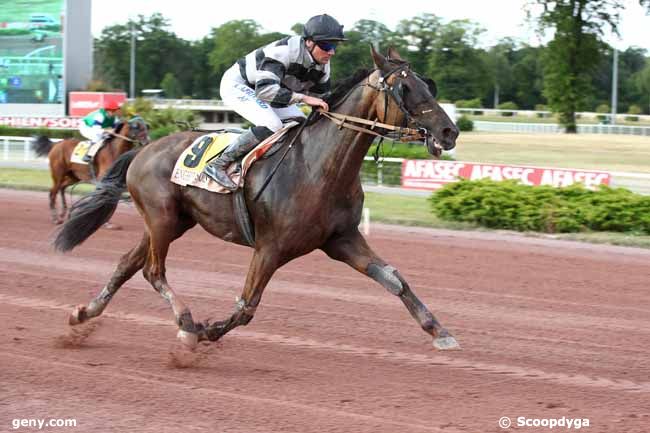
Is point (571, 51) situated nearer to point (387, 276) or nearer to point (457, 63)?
point (457, 63)

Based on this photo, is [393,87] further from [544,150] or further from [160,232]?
[544,150]

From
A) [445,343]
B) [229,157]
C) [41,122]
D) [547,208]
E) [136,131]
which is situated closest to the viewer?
[445,343]

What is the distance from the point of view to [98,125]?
1463 centimetres

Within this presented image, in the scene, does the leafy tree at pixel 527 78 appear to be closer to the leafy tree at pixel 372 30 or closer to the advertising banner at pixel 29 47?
the leafy tree at pixel 372 30

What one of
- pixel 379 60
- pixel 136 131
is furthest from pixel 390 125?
pixel 136 131

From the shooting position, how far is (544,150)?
38062 millimetres

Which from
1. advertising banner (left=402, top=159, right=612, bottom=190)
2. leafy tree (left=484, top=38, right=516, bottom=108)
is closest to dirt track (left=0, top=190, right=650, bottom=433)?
advertising banner (left=402, top=159, right=612, bottom=190)

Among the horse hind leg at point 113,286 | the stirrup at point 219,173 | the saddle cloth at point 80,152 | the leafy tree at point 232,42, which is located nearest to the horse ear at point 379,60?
the stirrup at point 219,173

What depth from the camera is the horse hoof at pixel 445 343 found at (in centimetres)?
598

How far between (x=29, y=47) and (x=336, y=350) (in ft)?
118

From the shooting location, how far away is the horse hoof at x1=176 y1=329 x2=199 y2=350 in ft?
19.8

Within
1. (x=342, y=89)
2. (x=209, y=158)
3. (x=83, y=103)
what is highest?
(x=83, y=103)

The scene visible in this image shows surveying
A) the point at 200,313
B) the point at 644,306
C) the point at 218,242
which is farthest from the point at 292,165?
the point at 218,242

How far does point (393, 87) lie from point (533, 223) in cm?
851
